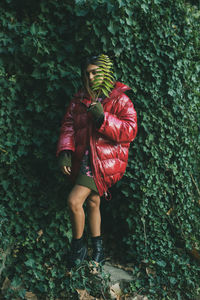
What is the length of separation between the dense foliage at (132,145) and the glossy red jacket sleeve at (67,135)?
32cm

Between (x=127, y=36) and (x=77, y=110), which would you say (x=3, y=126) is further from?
(x=127, y=36)

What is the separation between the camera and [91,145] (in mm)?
2990

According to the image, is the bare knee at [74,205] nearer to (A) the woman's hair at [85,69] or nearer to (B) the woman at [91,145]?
(B) the woman at [91,145]

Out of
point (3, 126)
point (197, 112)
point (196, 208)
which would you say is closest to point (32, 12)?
point (3, 126)

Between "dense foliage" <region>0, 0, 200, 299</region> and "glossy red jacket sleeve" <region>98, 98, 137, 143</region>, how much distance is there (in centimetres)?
62

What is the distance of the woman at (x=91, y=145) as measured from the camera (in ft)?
9.68

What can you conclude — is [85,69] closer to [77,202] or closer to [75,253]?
[77,202]

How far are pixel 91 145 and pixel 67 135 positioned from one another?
27cm

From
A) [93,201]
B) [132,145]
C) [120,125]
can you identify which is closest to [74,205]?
[93,201]

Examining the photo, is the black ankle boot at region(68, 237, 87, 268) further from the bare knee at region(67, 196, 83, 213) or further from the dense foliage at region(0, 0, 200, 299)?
the bare knee at region(67, 196, 83, 213)

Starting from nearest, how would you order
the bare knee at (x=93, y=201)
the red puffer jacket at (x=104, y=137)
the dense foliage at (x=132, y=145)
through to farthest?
the red puffer jacket at (x=104, y=137)
the bare knee at (x=93, y=201)
the dense foliage at (x=132, y=145)

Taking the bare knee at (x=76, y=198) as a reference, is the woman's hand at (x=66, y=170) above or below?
above

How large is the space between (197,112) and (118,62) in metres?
1.37

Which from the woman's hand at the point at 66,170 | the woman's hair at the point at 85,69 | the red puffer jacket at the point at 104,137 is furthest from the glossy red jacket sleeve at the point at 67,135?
the woman's hair at the point at 85,69
